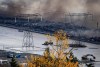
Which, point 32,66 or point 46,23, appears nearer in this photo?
point 32,66

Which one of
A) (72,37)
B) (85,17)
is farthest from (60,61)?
(85,17)

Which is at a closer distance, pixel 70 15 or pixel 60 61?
pixel 60 61

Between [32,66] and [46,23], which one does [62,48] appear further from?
[46,23]

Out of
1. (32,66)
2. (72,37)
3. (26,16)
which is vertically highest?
(26,16)

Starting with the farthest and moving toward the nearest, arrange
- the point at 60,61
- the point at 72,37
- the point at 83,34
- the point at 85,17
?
the point at 85,17, the point at 83,34, the point at 72,37, the point at 60,61

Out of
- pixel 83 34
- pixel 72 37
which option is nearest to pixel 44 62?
pixel 72 37

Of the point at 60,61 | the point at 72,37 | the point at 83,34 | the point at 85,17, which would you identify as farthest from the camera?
the point at 85,17

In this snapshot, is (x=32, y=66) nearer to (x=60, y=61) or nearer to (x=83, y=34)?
→ (x=60, y=61)

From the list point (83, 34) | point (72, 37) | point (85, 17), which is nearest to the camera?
point (72, 37)

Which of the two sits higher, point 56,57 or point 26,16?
point 26,16
